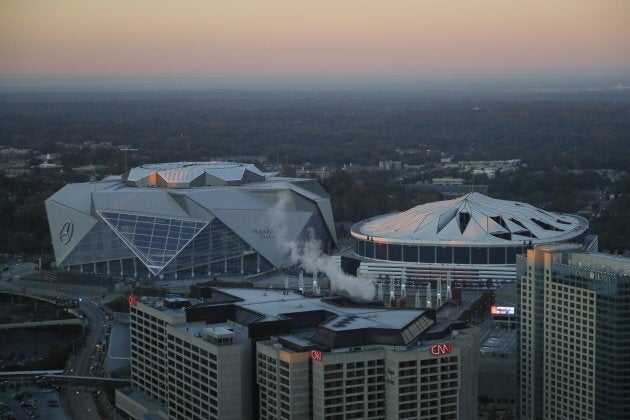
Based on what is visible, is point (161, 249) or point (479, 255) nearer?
point (479, 255)

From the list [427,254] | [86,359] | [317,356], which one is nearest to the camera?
[317,356]

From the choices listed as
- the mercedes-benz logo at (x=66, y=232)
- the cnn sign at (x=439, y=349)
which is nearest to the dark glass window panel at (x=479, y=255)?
the mercedes-benz logo at (x=66, y=232)

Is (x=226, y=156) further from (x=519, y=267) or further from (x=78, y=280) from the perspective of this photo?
(x=519, y=267)

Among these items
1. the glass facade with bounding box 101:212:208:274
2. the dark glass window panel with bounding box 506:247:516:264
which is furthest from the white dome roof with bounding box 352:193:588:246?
the glass facade with bounding box 101:212:208:274

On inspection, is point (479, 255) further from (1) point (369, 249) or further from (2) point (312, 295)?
(2) point (312, 295)

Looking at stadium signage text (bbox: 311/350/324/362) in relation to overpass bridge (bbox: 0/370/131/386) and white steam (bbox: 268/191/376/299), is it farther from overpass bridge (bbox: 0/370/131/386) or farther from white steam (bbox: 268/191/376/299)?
white steam (bbox: 268/191/376/299)

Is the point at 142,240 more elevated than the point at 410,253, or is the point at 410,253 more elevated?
the point at 142,240

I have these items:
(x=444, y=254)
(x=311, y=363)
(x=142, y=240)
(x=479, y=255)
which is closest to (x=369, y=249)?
(x=444, y=254)
